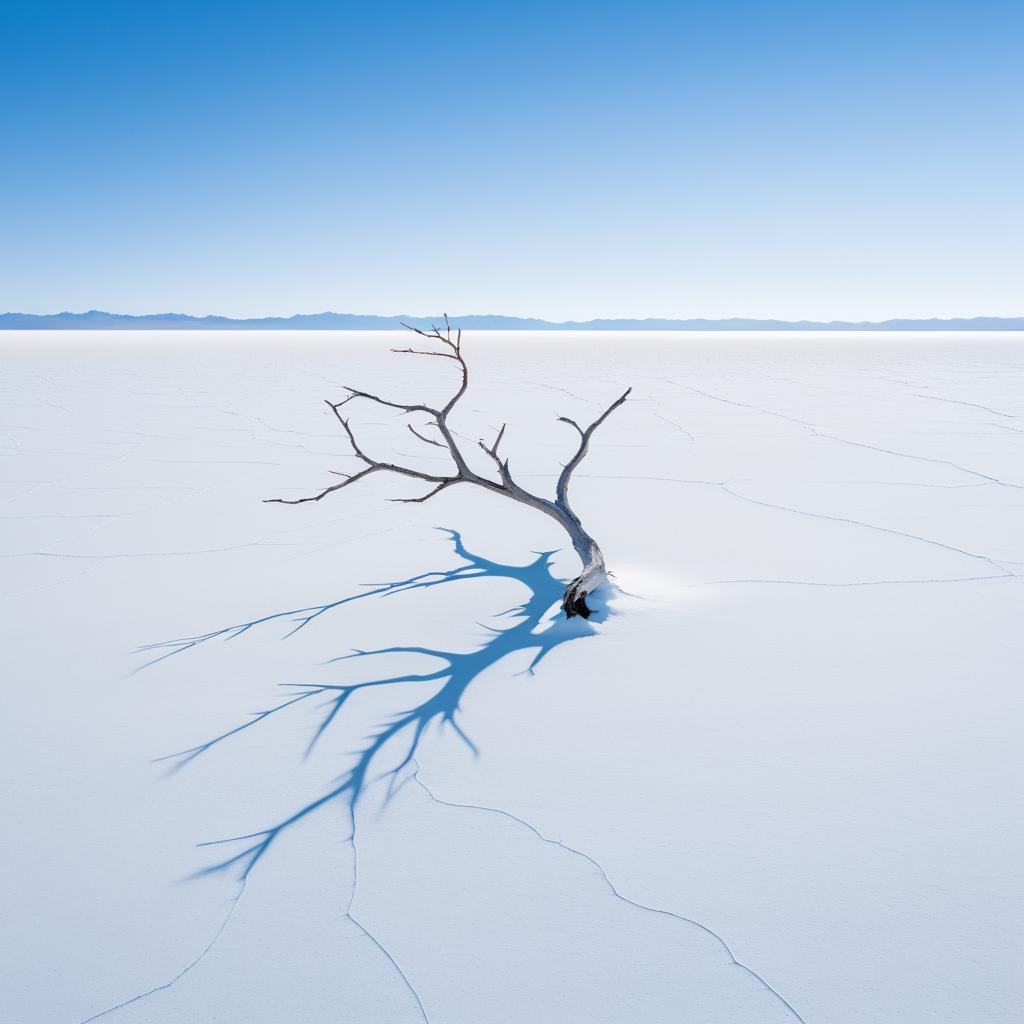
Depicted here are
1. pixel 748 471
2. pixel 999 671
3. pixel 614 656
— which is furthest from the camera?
pixel 748 471

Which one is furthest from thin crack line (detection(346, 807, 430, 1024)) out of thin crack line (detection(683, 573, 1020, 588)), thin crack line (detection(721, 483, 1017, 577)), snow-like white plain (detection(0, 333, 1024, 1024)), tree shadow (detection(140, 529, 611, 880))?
thin crack line (detection(721, 483, 1017, 577))

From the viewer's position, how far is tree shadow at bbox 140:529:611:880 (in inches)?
77.7

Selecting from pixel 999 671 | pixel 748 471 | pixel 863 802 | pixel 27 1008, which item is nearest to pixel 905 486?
pixel 748 471

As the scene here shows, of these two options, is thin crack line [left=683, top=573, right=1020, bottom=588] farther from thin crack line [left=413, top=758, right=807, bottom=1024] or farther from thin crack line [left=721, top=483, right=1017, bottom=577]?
thin crack line [left=413, top=758, right=807, bottom=1024]

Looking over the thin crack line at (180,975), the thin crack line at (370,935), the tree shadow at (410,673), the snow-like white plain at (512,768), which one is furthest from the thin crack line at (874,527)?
the thin crack line at (180,975)

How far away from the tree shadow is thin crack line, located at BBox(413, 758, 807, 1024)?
0.44ft

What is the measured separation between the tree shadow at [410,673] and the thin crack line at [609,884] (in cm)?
13

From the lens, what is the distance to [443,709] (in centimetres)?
239

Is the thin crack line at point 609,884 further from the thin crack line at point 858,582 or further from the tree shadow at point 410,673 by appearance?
the thin crack line at point 858,582

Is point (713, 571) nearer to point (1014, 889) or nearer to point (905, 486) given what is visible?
point (1014, 889)

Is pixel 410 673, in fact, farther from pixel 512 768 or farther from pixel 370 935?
pixel 370 935

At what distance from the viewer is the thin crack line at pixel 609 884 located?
1411 mm

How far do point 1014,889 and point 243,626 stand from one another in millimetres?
2681

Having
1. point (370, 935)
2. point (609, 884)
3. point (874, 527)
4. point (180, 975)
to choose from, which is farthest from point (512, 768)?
point (874, 527)
